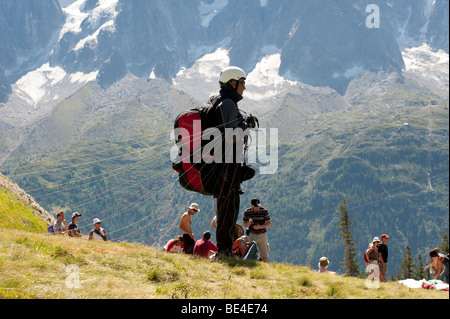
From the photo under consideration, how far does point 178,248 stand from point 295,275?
5422 millimetres

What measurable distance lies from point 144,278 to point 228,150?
13.6 feet

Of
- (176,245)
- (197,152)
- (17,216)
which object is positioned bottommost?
(176,245)

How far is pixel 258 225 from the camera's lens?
15.1 meters

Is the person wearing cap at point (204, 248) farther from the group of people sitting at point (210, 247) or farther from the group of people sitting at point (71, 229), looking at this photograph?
the group of people sitting at point (71, 229)

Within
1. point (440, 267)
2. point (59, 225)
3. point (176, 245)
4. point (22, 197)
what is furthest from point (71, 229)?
point (440, 267)

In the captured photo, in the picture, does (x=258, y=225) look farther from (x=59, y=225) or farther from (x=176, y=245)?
(x=59, y=225)

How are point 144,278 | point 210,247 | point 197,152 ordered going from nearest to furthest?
point 144,278
point 197,152
point 210,247

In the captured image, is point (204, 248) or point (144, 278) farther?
point (204, 248)

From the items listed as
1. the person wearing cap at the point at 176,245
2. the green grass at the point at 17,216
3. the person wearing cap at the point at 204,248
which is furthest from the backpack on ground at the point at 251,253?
the green grass at the point at 17,216

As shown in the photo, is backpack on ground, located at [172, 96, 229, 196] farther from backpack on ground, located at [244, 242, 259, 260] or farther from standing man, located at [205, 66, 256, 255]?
backpack on ground, located at [244, 242, 259, 260]
